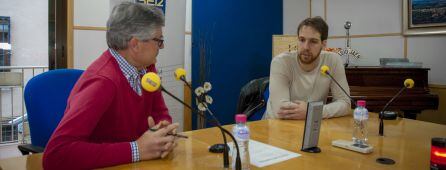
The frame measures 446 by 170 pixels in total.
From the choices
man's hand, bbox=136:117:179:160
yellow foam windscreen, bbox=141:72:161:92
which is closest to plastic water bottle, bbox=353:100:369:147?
man's hand, bbox=136:117:179:160

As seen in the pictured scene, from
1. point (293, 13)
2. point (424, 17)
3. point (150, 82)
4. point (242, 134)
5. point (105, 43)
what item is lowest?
point (242, 134)

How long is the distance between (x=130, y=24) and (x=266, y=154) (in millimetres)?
694

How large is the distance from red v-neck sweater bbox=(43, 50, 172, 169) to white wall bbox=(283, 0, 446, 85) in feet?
10.2

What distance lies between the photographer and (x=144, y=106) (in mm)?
1430

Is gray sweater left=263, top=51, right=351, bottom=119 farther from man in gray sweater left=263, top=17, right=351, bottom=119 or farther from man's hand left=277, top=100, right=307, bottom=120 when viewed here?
man's hand left=277, top=100, right=307, bottom=120

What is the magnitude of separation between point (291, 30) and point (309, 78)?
105 inches

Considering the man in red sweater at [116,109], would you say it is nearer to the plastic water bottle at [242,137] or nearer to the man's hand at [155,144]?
the man's hand at [155,144]

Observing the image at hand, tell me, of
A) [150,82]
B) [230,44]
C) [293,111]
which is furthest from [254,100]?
[230,44]

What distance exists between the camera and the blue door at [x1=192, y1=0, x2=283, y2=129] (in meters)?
4.06

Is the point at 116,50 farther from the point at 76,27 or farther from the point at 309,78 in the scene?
the point at 76,27

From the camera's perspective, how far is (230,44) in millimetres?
4324

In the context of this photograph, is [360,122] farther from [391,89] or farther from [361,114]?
[391,89]

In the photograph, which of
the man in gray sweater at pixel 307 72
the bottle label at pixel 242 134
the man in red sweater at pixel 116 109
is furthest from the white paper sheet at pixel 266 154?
the man in gray sweater at pixel 307 72

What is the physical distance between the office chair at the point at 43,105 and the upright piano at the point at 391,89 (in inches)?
88.8
